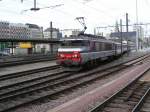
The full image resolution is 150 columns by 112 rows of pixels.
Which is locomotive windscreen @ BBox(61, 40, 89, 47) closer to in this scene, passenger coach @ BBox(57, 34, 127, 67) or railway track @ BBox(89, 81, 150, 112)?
passenger coach @ BBox(57, 34, 127, 67)

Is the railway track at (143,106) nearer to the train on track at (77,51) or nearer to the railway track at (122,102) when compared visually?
the railway track at (122,102)

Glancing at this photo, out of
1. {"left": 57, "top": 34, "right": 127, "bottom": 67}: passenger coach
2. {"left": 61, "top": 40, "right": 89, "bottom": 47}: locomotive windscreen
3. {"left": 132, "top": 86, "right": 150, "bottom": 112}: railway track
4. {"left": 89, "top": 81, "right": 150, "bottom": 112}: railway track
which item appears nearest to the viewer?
{"left": 132, "top": 86, "right": 150, "bottom": 112}: railway track

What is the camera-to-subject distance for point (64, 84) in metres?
17.5

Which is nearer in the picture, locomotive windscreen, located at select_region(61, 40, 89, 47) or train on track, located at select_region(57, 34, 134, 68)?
train on track, located at select_region(57, 34, 134, 68)

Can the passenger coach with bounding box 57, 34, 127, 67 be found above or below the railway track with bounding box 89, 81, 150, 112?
above

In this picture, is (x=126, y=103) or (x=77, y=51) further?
(x=77, y=51)

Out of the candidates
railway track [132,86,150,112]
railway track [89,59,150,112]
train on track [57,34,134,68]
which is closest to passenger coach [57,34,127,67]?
train on track [57,34,134,68]

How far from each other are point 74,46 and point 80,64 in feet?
5.32

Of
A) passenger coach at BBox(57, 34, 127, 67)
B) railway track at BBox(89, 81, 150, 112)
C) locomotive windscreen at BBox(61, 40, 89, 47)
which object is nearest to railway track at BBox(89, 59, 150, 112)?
railway track at BBox(89, 81, 150, 112)

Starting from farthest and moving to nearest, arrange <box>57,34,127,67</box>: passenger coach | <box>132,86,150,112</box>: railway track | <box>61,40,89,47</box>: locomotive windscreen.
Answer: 1. <box>61,40,89,47</box>: locomotive windscreen
2. <box>57,34,127,67</box>: passenger coach
3. <box>132,86,150,112</box>: railway track

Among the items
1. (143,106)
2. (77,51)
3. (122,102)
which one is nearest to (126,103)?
(122,102)

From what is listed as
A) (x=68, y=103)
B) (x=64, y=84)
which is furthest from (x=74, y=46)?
(x=68, y=103)

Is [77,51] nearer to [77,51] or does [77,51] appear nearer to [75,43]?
[77,51]

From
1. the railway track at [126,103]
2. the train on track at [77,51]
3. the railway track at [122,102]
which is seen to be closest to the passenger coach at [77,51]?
the train on track at [77,51]
